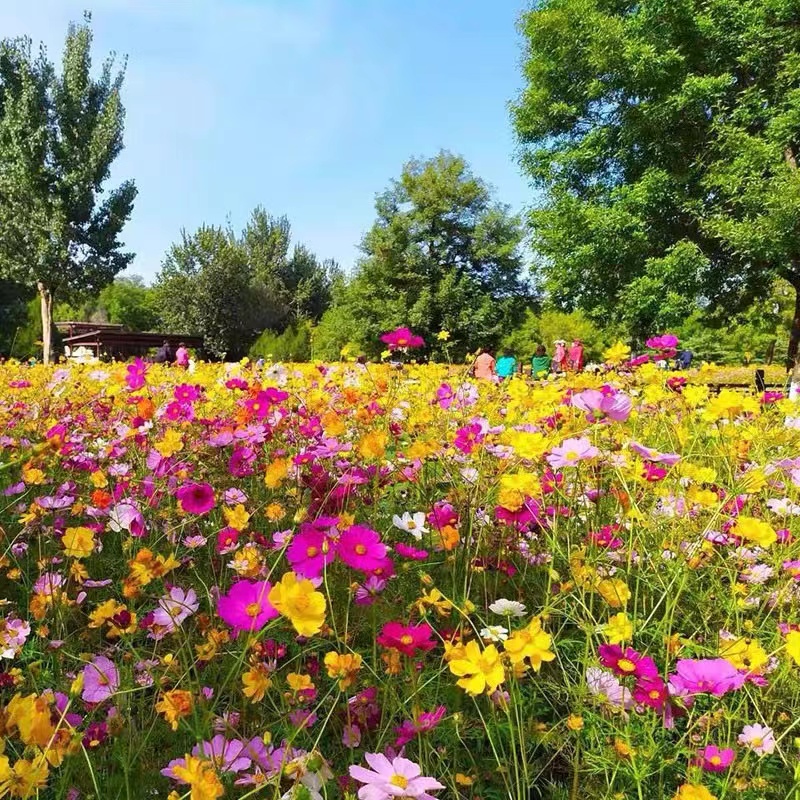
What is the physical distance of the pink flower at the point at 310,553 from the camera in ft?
2.90

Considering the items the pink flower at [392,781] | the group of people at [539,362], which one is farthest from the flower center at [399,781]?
the group of people at [539,362]

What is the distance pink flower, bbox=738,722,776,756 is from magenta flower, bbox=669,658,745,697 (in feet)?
0.35

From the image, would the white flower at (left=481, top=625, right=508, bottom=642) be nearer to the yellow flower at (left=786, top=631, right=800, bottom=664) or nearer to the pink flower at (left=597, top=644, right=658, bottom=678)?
the pink flower at (left=597, top=644, right=658, bottom=678)

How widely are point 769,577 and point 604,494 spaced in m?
0.43

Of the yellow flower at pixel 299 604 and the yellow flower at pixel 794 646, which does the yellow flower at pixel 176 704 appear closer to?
the yellow flower at pixel 299 604

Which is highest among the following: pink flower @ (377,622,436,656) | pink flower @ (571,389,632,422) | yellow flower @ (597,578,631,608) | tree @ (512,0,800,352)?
tree @ (512,0,800,352)

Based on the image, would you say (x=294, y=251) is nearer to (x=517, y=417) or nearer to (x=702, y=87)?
(x=702, y=87)

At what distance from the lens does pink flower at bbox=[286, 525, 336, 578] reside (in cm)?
89

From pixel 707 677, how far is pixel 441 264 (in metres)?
26.0

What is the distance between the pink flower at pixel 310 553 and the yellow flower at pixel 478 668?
0.24 m

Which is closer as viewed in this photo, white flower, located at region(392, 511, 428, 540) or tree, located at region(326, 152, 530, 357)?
white flower, located at region(392, 511, 428, 540)

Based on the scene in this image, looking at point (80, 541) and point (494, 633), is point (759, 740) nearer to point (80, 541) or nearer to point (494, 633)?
point (494, 633)

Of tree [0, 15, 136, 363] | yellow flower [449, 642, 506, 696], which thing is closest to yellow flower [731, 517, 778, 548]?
yellow flower [449, 642, 506, 696]

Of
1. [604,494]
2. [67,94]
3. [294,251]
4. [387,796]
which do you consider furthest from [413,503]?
[294,251]
